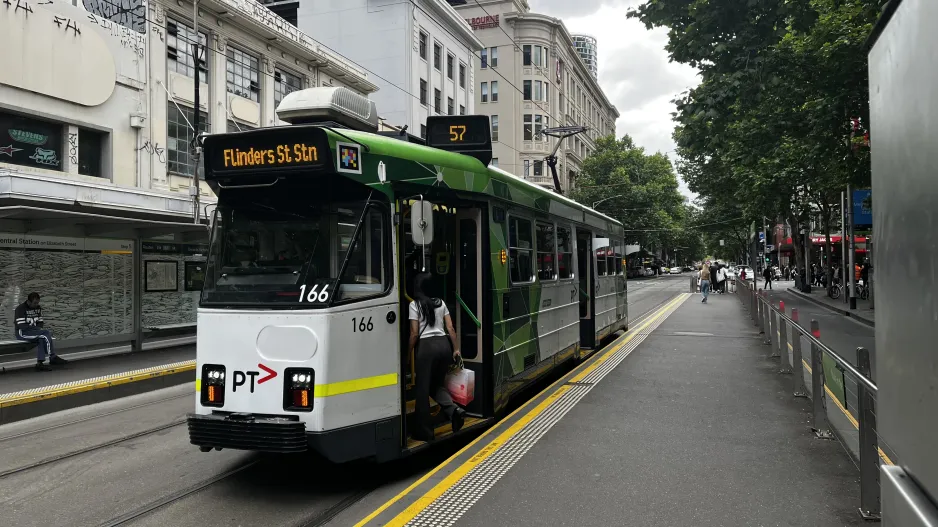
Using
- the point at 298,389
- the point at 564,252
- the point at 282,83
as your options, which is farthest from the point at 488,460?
the point at 282,83

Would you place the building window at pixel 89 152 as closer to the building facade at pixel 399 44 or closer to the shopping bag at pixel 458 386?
the shopping bag at pixel 458 386

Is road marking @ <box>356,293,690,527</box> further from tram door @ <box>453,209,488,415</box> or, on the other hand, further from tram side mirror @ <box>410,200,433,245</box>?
tram side mirror @ <box>410,200,433,245</box>

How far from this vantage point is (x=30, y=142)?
1519cm

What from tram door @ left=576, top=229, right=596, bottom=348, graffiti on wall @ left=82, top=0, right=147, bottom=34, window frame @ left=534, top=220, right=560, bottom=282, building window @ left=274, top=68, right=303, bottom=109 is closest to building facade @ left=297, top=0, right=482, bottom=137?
building window @ left=274, top=68, right=303, bottom=109

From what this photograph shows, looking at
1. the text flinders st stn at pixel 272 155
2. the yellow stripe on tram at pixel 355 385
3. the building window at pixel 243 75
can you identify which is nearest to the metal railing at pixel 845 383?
the yellow stripe on tram at pixel 355 385

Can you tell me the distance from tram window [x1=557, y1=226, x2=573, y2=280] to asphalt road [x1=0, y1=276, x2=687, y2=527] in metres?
4.02

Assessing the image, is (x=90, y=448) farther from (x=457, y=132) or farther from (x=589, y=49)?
A: (x=589, y=49)

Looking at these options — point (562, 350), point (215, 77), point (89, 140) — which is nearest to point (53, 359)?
point (89, 140)

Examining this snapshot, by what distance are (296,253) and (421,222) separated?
1.06 m

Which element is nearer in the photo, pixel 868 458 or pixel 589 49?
pixel 868 458

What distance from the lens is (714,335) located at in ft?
51.2

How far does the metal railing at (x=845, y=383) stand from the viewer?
4.31 m

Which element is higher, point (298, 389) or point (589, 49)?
point (589, 49)

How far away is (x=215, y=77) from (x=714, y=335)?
1657 cm
